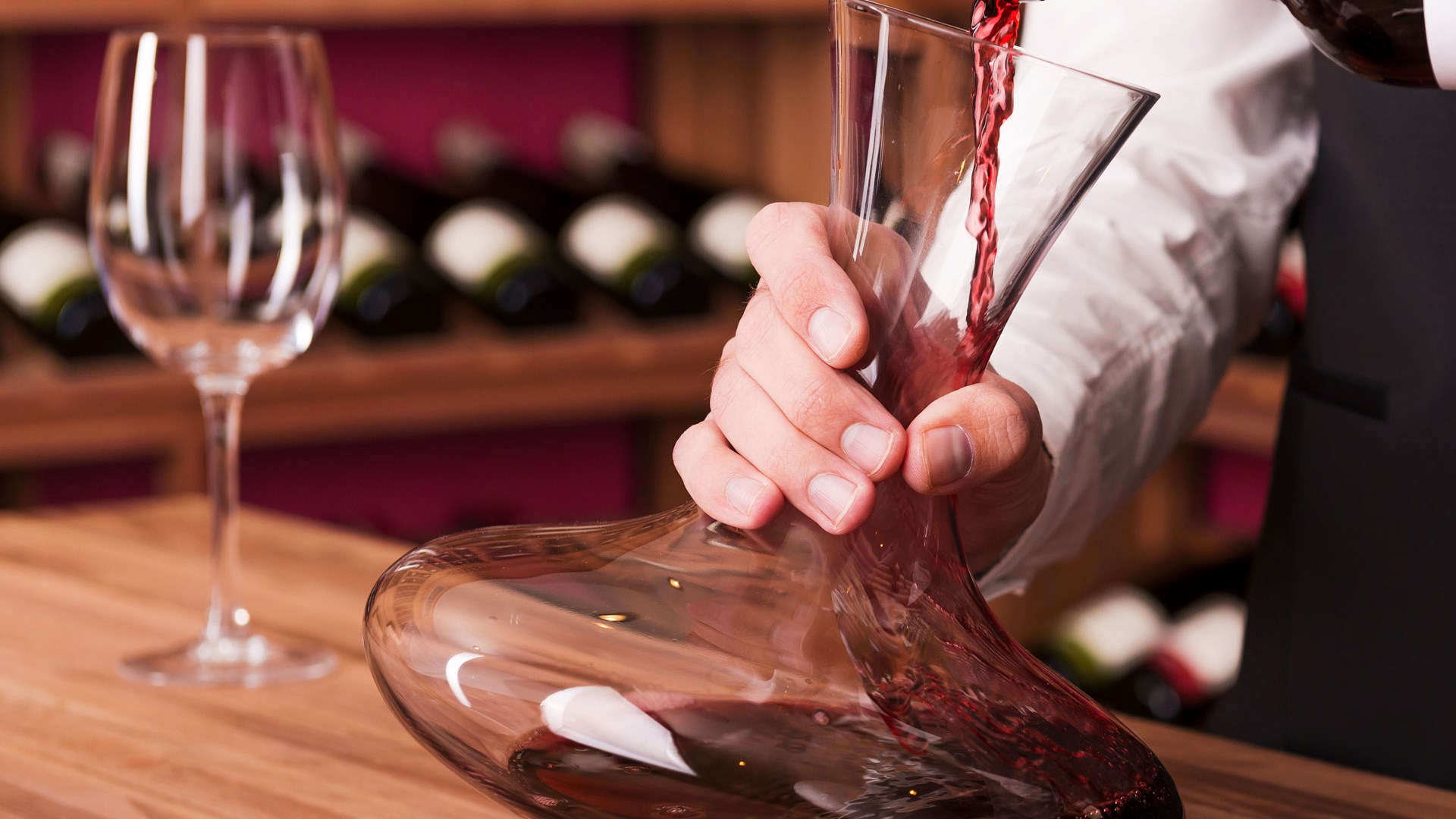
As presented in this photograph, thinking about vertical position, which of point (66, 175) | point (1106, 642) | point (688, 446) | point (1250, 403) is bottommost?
point (1106, 642)

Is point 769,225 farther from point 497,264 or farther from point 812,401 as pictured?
point 497,264

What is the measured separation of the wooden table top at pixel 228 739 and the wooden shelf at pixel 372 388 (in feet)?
2.21

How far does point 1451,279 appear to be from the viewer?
2.21ft

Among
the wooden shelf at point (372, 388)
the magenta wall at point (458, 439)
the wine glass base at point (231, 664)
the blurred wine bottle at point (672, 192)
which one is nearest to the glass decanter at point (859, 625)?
the wine glass base at point (231, 664)

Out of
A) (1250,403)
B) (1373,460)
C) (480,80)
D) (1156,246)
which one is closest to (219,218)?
(1156,246)

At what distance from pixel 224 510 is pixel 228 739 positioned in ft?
0.41

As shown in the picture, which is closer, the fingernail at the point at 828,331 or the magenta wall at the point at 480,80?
the fingernail at the point at 828,331

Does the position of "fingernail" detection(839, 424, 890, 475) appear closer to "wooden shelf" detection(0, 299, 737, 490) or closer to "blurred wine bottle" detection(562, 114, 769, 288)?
"wooden shelf" detection(0, 299, 737, 490)

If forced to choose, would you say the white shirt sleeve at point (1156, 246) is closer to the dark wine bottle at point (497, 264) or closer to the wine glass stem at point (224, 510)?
the wine glass stem at point (224, 510)

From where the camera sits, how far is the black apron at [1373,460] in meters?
0.68

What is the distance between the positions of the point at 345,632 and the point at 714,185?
122 centimetres

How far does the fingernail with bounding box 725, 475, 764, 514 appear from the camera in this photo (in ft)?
1.25

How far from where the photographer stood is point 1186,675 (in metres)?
1.45

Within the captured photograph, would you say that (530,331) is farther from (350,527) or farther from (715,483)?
(715,483)
